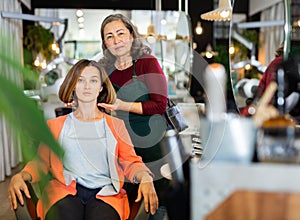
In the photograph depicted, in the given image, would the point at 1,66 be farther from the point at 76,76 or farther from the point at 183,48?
the point at 183,48

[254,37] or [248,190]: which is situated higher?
[254,37]

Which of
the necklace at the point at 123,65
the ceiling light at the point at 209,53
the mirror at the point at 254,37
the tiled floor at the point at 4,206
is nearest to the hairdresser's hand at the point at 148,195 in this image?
the necklace at the point at 123,65

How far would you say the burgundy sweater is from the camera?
2.00m

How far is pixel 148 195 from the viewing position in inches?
68.6

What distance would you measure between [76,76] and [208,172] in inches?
46.4

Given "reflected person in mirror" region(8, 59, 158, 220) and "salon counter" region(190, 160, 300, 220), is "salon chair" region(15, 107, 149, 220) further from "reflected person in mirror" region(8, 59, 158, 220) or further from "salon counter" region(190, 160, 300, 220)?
"salon counter" region(190, 160, 300, 220)

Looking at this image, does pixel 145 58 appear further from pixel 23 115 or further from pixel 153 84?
pixel 23 115

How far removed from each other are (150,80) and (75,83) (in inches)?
Result: 14.9

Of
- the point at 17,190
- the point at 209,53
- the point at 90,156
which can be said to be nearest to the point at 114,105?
the point at 90,156

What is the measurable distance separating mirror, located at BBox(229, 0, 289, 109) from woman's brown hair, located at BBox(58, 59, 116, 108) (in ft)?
3.91

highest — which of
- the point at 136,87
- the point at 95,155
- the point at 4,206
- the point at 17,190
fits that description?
the point at 136,87

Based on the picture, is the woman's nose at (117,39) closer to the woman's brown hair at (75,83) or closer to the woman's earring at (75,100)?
the woman's brown hair at (75,83)

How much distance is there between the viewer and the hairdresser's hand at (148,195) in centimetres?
174

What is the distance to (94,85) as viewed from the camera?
6.19ft
